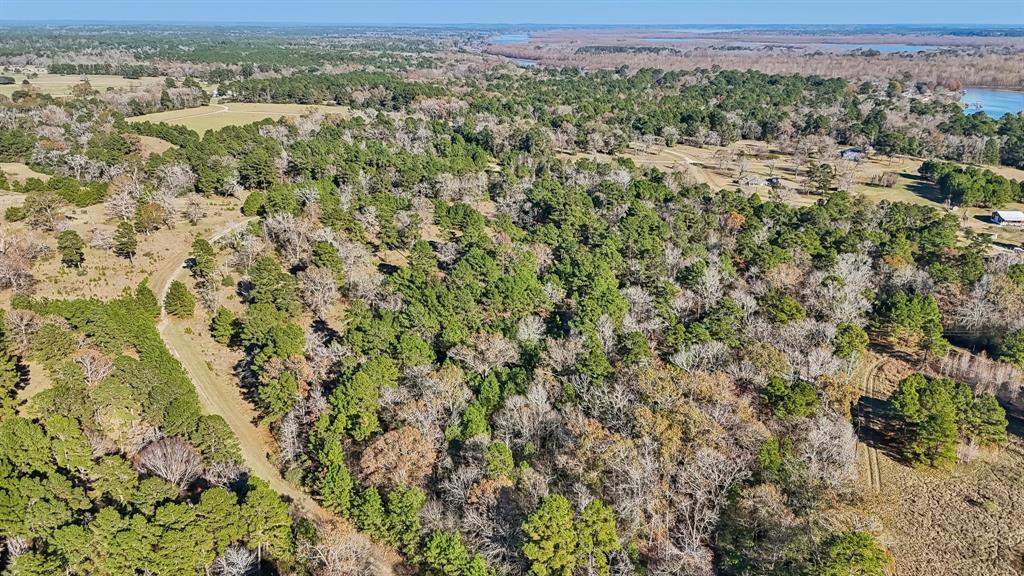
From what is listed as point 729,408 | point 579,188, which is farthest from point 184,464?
point 579,188

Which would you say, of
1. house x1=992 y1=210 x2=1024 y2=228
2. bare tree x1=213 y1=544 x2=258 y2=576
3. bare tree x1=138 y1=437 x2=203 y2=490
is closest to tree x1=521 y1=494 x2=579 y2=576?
bare tree x1=213 y1=544 x2=258 y2=576

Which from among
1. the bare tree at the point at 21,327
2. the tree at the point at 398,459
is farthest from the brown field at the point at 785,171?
the bare tree at the point at 21,327

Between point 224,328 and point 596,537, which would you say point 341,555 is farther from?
point 224,328

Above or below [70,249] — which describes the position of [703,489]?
below

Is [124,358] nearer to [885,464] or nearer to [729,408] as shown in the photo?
[729,408]

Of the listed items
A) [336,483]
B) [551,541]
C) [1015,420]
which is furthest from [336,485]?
[1015,420]

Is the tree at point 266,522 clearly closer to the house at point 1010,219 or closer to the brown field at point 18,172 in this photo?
the brown field at point 18,172
